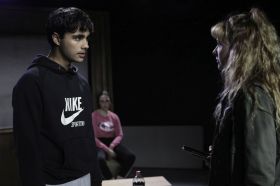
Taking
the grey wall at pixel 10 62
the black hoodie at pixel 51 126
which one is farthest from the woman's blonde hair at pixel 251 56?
the grey wall at pixel 10 62

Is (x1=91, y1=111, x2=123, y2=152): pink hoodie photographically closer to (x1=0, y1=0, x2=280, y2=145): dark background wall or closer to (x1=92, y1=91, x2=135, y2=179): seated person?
(x1=92, y1=91, x2=135, y2=179): seated person

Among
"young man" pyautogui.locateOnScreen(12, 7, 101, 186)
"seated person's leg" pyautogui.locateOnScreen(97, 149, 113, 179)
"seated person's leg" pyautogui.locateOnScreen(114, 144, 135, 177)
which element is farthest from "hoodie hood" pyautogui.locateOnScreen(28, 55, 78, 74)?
"seated person's leg" pyautogui.locateOnScreen(114, 144, 135, 177)

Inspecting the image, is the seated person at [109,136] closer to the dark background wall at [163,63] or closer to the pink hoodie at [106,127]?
the pink hoodie at [106,127]

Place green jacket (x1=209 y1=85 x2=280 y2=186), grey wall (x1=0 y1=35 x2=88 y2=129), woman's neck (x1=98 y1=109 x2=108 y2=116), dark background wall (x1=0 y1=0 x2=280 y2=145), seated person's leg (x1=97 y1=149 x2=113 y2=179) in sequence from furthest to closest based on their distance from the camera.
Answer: dark background wall (x1=0 y1=0 x2=280 y2=145) < woman's neck (x1=98 y1=109 x2=108 y2=116) < grey wall (x1=0 y1=35 x2=88 y2=129) < seated person's leg (x1=97 y1=149 x2=113 y2=179) < green jacket (x1=209 y1=85 x2=280 y2=186)

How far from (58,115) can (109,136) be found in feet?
10.2

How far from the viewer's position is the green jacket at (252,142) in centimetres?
133

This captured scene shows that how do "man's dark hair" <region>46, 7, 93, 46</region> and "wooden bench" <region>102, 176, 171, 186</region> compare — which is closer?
"man's dark hair" <region>46, 7, 93, 46</region>

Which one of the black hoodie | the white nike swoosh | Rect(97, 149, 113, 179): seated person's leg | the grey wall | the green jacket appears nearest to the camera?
the green jacket

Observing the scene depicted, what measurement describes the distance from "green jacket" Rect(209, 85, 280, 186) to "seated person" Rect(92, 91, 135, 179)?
3.29 m

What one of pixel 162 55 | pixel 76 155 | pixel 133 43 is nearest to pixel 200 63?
pixel 162 55

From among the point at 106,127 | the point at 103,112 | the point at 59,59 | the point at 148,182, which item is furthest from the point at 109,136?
the point at 59,59

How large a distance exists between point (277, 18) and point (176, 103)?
1.73 metres

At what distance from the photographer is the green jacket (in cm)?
133

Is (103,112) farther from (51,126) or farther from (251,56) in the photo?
(251,56)
